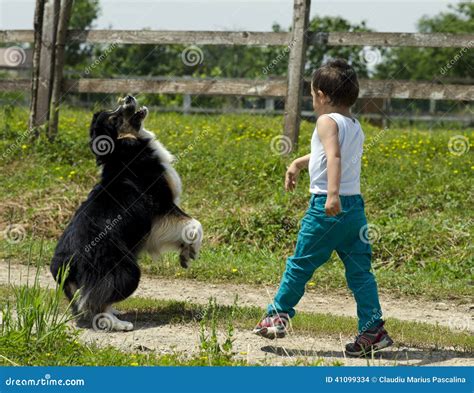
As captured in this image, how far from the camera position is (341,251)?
4723mm

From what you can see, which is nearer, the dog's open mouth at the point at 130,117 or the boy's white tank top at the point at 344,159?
the boy's white tank top at the point at 344,159

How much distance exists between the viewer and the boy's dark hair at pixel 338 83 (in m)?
4.62

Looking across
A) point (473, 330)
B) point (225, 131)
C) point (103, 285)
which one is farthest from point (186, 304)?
point (225, 131)

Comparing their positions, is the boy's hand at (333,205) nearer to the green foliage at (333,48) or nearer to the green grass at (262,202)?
the green grass at (262,202)

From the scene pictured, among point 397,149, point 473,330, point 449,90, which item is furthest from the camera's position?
point 397,149

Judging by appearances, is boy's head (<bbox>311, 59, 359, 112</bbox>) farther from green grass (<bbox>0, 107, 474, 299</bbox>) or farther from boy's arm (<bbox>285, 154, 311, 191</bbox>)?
green grass (<bbox>0, 107, 474, 299</bbox>)

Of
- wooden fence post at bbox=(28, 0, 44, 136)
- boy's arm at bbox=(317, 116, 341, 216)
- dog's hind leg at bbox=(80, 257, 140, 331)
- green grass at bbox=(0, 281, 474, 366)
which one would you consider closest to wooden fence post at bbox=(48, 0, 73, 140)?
wooden fence post at bbox=(28, 0, 44, 136)

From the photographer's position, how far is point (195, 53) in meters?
11.7

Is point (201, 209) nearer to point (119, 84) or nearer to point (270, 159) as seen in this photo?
point (270, 159)

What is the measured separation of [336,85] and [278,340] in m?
1.72

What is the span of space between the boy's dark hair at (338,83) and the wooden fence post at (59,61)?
7.55 m

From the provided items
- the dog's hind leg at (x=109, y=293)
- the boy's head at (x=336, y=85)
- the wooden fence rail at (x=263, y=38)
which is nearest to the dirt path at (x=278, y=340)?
the dog's hind leg at (x=109, y=293)

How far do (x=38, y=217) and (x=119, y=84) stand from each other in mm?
2805

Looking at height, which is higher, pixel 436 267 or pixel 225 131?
pixel 225 131
